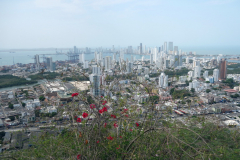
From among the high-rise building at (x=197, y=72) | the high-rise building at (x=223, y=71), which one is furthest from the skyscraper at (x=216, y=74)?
the high-rise building at (x=197, y=72)

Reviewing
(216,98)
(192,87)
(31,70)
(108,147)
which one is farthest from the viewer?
(31,70)

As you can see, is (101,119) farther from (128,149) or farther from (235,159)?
(235,159)

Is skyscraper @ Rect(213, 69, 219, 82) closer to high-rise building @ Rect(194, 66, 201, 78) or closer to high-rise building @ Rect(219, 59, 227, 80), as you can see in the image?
high-rise building @ Rect(219, 59, 227, 80)

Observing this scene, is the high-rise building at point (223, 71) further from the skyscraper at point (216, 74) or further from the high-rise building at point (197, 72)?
the high-rise building at point (197, 72)

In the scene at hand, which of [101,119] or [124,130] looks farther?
[124,130]

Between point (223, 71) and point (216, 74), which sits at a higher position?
point (223, 71)

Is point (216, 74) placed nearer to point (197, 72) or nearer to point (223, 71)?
point (223, 71)

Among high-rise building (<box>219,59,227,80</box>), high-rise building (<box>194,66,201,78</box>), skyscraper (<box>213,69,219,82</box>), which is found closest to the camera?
skyscraper (<box>213,69,219,82</box>)

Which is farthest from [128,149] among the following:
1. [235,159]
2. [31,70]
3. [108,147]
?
[31,70]

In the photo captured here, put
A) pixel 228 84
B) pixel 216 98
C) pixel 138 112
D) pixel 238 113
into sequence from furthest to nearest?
pixel 228 84, pixel 216 98, pixel 238 113, pixel 138 112

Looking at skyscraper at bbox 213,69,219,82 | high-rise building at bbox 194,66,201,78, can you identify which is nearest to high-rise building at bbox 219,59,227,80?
skyscraper at bbox 213,69,219,82

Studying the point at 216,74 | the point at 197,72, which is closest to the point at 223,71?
the point at 216,74
